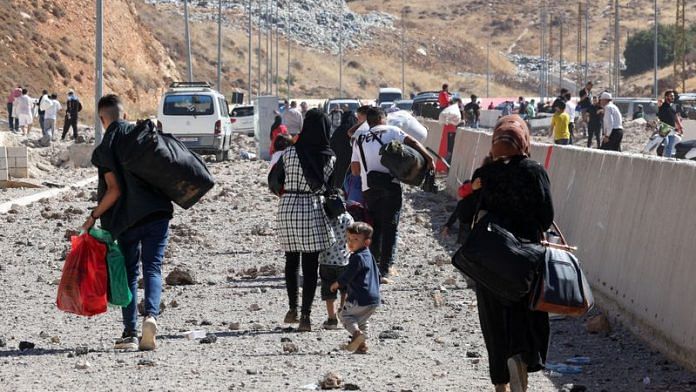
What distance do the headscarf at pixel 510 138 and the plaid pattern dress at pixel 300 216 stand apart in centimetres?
320

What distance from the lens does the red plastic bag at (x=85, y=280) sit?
358 inches

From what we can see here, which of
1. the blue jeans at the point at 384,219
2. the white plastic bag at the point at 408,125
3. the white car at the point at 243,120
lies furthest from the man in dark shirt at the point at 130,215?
the white car at the point at 243,120

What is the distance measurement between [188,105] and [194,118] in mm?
433

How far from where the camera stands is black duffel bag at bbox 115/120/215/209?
9.06m

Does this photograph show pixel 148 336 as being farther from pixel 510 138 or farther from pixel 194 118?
pixel 194 118

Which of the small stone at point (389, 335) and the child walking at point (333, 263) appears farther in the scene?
the child walking at point (333, 263)

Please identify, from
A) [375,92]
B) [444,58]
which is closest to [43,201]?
[375,92]

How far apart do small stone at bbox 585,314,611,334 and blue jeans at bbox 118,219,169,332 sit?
3.16 meters

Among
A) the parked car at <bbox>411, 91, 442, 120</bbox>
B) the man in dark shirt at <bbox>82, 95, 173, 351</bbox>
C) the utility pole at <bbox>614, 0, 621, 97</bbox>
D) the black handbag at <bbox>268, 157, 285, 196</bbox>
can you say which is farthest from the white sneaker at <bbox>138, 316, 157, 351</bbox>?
the utility pole at <bbox>614, 0, 621, 97</bbox>

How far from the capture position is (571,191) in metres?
12.8

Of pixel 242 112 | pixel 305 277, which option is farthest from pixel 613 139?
pixel 242 112

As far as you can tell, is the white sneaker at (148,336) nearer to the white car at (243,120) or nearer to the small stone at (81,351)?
the small stone at (81,351)

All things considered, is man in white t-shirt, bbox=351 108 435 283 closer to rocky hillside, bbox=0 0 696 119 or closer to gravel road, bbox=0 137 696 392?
gravel road, bbox=0 137 696 392

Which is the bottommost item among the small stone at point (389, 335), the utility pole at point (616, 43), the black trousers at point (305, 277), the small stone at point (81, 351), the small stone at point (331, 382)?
the small stone at point (389, 335)
